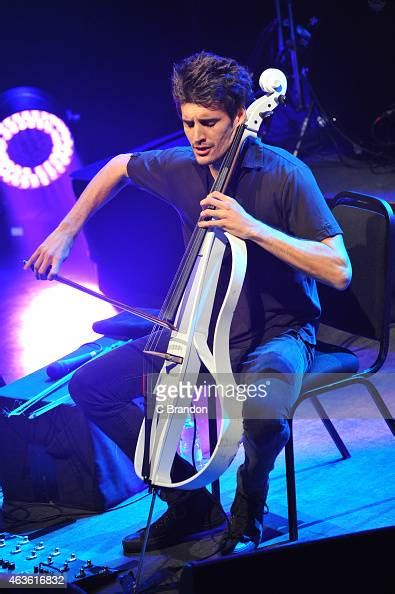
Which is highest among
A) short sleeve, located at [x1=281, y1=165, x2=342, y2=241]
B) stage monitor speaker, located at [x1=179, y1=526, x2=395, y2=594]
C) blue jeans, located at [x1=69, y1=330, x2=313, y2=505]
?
short sleeve, located at [x1=281, y1=165, x2=342, y2=241]

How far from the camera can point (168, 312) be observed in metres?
2.79

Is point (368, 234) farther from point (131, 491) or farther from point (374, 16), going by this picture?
point (374, 16)

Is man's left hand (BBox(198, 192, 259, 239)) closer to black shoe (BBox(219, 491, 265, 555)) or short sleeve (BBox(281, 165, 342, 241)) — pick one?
short sleeve (BBox(281, 165, 342, 241))

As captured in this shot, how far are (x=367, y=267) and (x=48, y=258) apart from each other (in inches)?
40.0

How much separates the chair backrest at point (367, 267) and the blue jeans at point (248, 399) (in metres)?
0.25

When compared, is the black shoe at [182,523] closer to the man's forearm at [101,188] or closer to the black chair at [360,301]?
the black chair at [360,301]

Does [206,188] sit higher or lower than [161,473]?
higher

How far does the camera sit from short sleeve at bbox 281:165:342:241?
2.78 m

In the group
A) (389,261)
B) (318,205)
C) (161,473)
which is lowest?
(161,473)

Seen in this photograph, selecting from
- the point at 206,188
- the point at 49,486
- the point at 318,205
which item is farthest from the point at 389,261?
the point at 49,486

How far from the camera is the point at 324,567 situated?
5.44ft

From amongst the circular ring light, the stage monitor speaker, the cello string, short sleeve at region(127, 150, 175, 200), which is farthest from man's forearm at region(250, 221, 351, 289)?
the circular ring light

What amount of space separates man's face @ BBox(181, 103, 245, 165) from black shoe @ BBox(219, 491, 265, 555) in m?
1.03

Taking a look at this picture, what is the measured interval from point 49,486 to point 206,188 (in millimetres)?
1219
